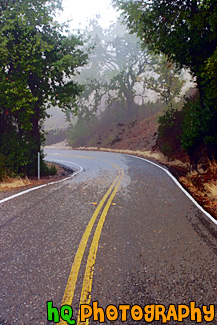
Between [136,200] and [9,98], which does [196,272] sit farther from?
[9,98]

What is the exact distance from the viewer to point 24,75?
Result: 13266 mm

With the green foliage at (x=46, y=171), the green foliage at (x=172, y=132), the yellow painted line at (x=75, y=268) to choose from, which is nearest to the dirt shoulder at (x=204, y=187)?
the yellow painted line at (x=75, y=268)

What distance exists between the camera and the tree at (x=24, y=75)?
12984 mm

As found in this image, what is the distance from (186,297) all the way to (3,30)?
14.9 meters

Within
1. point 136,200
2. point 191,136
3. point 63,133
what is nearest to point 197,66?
point 191,136

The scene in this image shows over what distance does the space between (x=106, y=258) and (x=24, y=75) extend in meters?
11.8

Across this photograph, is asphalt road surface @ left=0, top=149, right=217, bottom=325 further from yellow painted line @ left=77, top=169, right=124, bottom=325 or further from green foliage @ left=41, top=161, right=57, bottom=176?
green foliage @ left=41, top=161, right=57, bottom=176

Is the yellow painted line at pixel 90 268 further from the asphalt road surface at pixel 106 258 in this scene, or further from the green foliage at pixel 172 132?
the green foliage at pixel 172 132

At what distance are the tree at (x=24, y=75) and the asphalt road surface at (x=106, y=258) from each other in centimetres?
684

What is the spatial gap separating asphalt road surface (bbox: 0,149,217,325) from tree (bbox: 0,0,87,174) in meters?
6.84

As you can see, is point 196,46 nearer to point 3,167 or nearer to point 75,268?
point 75,268

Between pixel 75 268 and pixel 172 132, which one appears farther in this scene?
pixel 172 132

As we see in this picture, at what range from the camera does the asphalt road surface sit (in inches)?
125

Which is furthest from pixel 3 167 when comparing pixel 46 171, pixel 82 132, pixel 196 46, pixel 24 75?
pixel 82 132
